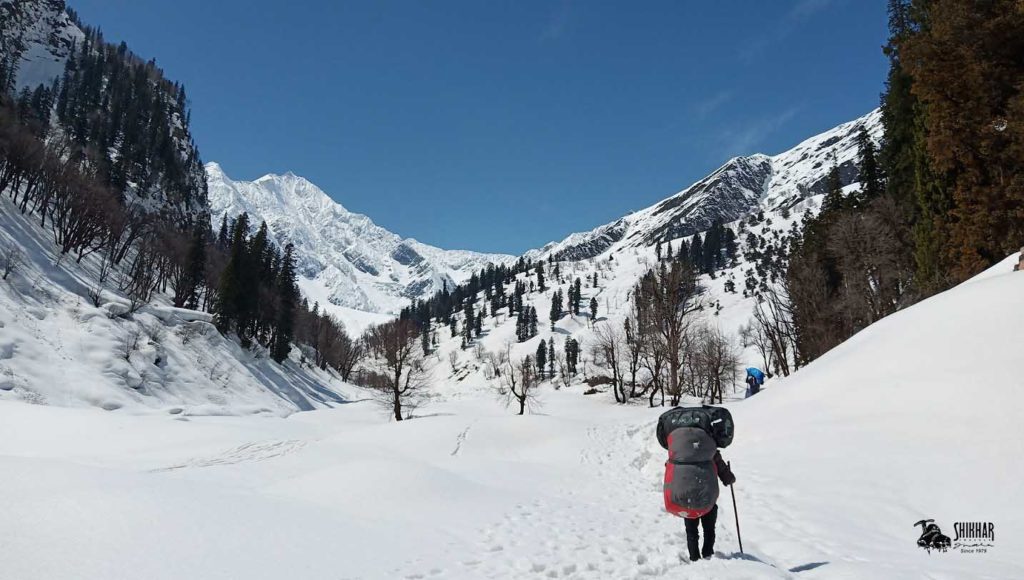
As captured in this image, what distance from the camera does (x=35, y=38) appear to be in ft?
434

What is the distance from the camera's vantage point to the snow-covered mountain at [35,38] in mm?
125188

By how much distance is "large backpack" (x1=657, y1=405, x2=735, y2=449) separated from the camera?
541 centimetres

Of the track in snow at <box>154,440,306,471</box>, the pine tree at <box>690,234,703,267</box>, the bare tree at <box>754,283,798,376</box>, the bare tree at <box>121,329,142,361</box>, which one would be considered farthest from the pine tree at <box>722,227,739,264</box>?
the track in snow at <box>154,440,306,471</box>

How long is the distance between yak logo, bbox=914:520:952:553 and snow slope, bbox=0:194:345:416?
30.6m

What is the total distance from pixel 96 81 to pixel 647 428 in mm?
170353

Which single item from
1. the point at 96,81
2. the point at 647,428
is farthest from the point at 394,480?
the point at 96,81

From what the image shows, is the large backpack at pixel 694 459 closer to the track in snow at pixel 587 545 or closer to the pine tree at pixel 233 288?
the track in snow at pixel 587 545

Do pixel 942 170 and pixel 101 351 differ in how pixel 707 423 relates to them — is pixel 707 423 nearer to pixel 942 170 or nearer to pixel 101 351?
pixel 942 170

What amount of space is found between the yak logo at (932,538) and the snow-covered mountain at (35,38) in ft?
619

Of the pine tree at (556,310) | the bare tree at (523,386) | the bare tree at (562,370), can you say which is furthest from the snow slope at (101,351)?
the pine tree at (556,310)

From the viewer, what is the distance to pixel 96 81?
403 ft

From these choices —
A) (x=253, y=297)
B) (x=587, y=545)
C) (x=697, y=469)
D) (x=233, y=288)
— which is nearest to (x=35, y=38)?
A: (x=253, y=297)

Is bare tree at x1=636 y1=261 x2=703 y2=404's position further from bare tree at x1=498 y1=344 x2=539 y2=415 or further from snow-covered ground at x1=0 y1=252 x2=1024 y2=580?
bare tree at x1=498 y1=344 x2=539 y2=415

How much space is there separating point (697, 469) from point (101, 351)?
3660 cm
